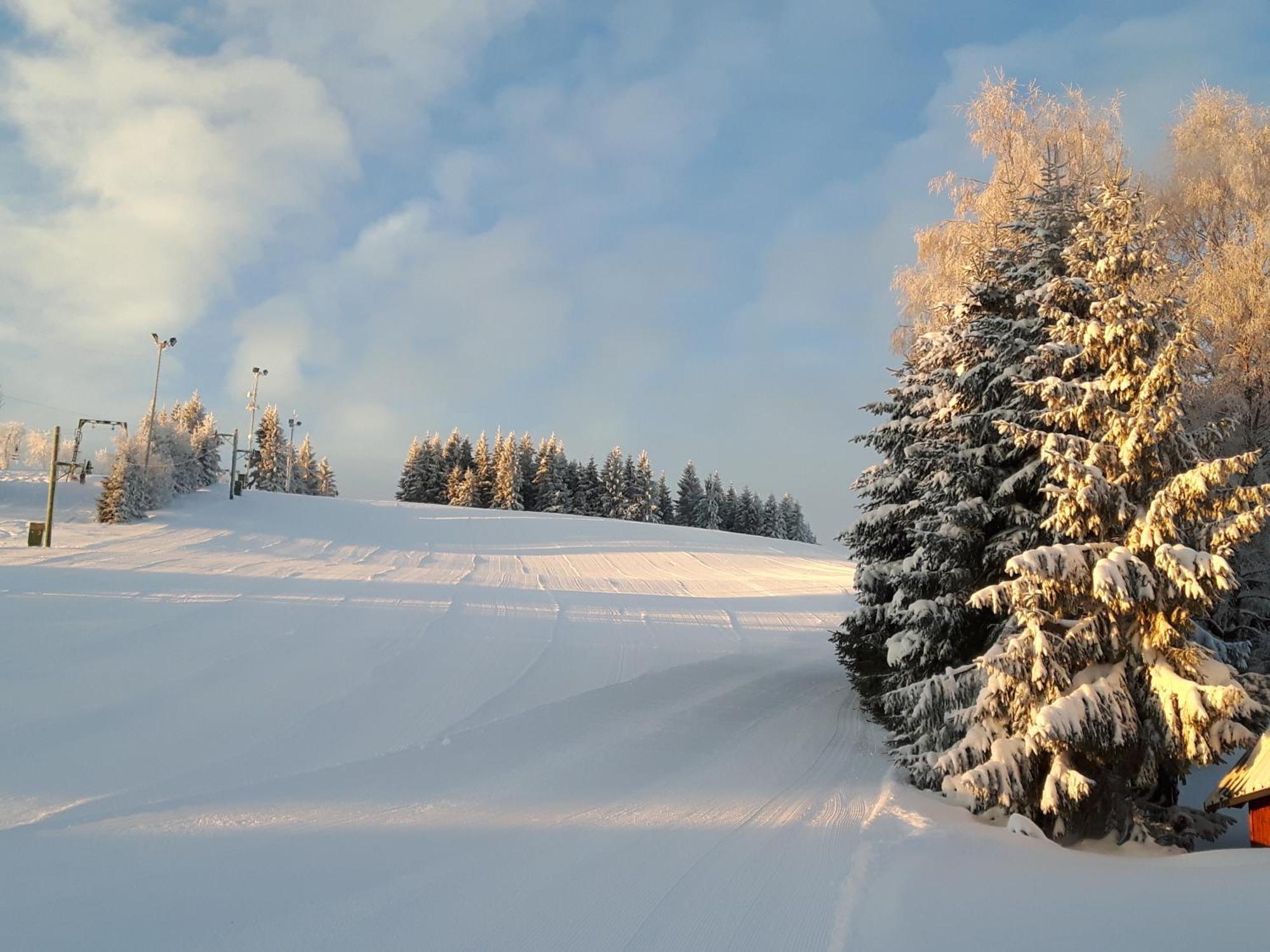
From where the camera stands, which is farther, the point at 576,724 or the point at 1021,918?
the point at 576,724

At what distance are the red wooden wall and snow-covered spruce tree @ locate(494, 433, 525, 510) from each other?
2443 inches

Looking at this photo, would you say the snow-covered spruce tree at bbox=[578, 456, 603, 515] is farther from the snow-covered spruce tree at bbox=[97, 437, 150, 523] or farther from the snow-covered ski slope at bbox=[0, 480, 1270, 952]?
the snow-covered ski slope at bbox=[0, 480, 1270, 952]

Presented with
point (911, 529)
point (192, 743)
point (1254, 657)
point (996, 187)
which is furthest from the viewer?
point (996, 187)

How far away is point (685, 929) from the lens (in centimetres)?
521


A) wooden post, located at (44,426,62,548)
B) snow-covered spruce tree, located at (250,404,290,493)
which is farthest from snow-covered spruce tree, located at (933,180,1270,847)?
snow-covered spruce tree, located at (250,404,290,493)

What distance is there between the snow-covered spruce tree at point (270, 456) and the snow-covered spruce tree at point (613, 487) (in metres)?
32.0

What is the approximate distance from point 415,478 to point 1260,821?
73.7 metres

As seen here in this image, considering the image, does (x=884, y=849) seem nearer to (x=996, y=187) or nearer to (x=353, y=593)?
(x=996, y=187)

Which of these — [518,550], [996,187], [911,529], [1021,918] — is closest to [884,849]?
[1021,918]

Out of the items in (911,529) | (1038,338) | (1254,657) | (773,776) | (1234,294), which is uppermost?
(1234,294)

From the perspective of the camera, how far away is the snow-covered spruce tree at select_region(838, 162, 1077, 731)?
355 inches

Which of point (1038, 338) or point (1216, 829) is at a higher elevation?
point (1038, 338)

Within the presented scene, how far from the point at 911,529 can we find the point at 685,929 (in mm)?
6808

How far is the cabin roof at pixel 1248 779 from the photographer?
6.82 metres
